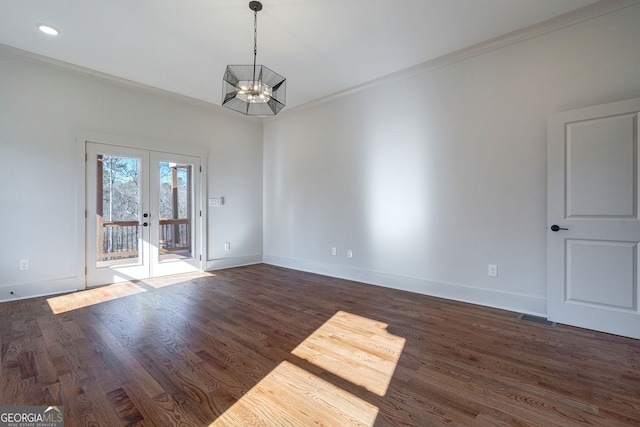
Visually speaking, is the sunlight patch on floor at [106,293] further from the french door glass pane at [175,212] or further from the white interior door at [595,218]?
the white interior door at [595,218]

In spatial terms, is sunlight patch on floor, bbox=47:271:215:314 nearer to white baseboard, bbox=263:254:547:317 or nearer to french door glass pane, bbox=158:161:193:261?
french door glass pane, bbox=158:161:193:261

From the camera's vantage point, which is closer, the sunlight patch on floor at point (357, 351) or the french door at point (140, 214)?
the sunlight patch on floor at point (357, 351)

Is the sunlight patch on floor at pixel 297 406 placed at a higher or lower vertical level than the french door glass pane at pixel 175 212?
lower

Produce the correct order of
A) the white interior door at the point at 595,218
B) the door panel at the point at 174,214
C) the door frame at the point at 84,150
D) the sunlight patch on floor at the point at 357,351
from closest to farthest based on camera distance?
1. the sunlight patch on floor at the point at 357,351
2. the white interior door at the point at 595,218
3. the door frame at the point at 84,150
4. the door panel at the point at 174,214

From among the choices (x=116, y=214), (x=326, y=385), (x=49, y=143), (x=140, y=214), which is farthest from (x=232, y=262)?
(x=326, y=385)

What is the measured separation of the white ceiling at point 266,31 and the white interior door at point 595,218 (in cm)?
115

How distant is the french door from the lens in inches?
167

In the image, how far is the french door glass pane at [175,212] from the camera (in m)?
4.93

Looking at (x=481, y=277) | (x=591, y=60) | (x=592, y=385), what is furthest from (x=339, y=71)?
(x=592, y=385)

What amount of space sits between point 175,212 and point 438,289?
4.30m

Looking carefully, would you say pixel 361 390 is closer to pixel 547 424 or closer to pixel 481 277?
pixel 547 424

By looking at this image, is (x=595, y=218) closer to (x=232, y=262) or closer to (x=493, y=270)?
(x=493, y=270)

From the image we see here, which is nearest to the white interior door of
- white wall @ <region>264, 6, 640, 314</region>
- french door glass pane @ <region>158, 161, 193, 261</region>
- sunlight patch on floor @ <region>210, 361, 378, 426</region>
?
white wall @ <region>264, 6, 640, 314</region>

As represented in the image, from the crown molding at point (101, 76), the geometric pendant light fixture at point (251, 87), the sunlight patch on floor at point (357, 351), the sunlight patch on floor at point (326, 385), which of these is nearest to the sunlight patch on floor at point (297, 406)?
the sunlight patch on floor at point (326, 385)
